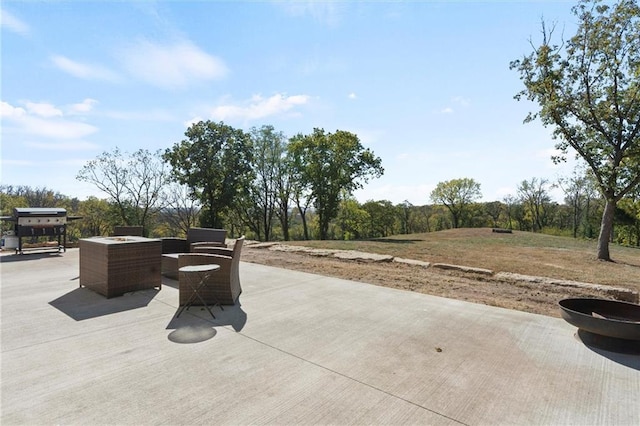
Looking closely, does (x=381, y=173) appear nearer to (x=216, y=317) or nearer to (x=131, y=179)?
(x=131, y=179)

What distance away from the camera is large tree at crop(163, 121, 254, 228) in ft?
63.6

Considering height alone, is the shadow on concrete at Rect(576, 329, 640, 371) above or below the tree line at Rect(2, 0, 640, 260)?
below

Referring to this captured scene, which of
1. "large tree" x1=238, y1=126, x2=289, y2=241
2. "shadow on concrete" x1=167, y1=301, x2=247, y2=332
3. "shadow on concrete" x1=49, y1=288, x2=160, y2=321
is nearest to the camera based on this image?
"shadow on concrete" x1=167, y1=301, x2=247, y2=332

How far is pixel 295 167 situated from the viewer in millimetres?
22438

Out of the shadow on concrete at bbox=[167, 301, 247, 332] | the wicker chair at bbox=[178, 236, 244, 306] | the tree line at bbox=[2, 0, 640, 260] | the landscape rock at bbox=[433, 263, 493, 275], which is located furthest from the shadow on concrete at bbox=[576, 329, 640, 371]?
the tree line at bbox=[2, 0, 640, 260]

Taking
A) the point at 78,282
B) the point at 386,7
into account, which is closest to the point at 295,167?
the point at 386,7

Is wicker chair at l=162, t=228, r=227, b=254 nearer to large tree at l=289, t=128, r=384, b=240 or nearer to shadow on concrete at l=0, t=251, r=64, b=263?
shadow on concrete at l=0, t=251, r=64, b=263

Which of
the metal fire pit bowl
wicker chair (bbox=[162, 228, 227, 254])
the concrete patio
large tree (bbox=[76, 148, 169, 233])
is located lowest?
the concrete patio

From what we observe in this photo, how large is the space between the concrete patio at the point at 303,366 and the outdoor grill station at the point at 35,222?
13.9 feet

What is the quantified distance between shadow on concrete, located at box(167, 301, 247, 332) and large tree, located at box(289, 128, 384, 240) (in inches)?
696

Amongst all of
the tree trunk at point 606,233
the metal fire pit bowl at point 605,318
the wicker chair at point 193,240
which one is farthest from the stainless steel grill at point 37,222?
the tree trunk at point 606,233

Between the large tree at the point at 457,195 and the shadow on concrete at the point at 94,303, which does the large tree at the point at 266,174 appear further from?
the large tree at the point at 457,195

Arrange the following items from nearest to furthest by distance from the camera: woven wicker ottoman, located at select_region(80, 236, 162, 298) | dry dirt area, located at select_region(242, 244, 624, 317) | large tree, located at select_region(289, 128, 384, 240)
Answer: woven wicker ottoman, located at select_region(80, 236, 162, 298)
dry dirt area, located at select_region(242, 244, 624, 317)
large tree, located at select_region(289, 128, 384, 240)

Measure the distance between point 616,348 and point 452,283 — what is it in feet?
9.02
